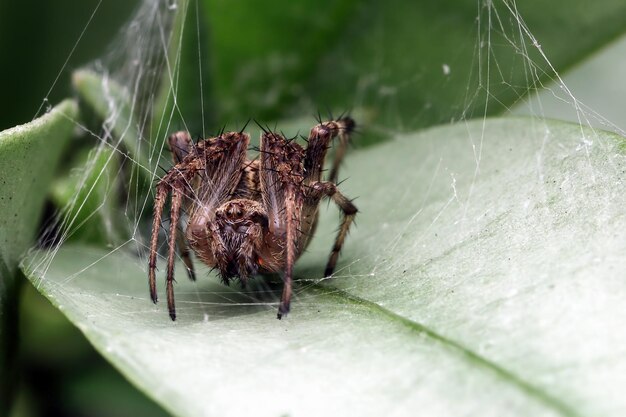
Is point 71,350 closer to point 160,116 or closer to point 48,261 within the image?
point 48,261

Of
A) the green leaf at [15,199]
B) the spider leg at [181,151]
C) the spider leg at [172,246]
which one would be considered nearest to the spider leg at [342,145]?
the spider leg at [181,151]

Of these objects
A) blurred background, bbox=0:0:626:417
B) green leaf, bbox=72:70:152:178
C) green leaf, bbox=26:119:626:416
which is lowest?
green leaf, bbox=26:119:626:416

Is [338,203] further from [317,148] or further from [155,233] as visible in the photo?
[155,233]

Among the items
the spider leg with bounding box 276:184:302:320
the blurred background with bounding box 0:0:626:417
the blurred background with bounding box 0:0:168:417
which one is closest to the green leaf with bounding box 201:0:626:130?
the blurred background with bounding box 0:0:626:417

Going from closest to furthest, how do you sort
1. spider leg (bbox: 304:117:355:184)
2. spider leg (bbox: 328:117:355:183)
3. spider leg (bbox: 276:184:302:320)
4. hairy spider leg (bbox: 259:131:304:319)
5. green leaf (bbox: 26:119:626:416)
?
1. green leaf (bbox: 26:119:626:416)
2. spider leg (bbox: 276:184:302:320)
3. hairy spider leg (bbox: 259:131:304:319)
4. spider leg (bbox: 304:117:355:184)
5. spider leg (bbox: 328:117:355:183)

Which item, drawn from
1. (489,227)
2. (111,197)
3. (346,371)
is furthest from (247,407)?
(111,197)

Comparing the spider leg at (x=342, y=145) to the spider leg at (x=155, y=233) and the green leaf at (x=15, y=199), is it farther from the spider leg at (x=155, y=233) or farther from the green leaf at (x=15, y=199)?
the green leaf at (x=15, y=199)

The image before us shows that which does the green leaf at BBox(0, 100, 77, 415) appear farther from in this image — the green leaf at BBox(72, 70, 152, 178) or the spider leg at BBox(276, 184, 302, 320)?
the spider leg at BBox(276, 184, 302, 320)
